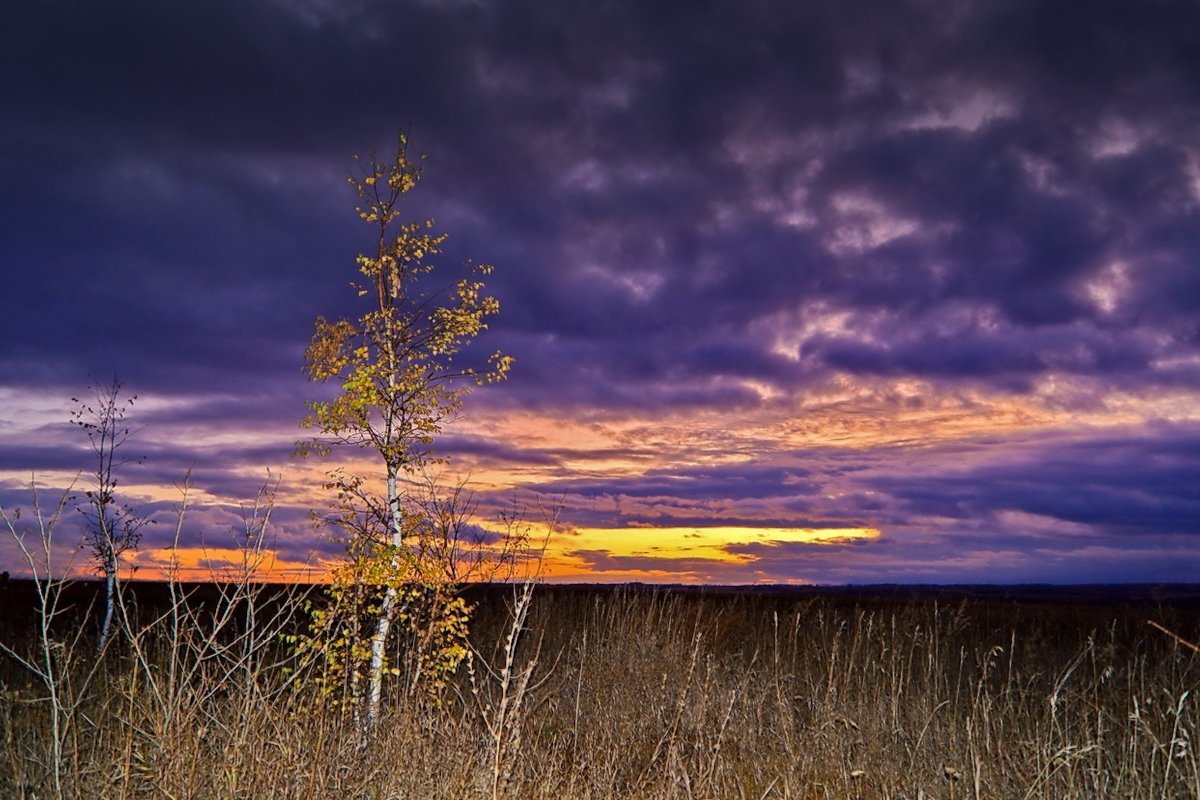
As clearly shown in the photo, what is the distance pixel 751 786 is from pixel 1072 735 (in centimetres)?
440

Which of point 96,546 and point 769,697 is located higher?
point 96,546

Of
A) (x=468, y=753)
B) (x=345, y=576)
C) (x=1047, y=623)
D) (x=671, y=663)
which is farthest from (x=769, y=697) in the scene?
(x=1047, y=623)

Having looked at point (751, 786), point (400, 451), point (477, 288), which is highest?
point (477, 288)

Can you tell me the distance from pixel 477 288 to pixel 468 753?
6.41m

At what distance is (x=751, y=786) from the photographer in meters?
9.38

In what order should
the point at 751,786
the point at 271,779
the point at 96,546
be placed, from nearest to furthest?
1. the point at 271,779
2. the point at 751,786
3. the point at 96,546

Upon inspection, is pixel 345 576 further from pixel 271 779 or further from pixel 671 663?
pixel 671 663

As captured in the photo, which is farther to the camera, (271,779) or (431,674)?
(431,674)

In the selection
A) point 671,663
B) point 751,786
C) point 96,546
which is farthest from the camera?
point 96,546

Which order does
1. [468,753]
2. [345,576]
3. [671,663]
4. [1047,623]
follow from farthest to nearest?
[1047,623] → [671,663] → [345,576] → [468,753]

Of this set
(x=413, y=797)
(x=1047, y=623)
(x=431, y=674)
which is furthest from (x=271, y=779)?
(x=1047, y=623)

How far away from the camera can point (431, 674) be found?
9.88 metres

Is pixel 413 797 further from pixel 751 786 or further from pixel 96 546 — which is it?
pixel 96 546

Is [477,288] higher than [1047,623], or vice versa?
[477,288]
